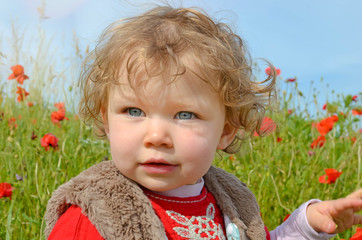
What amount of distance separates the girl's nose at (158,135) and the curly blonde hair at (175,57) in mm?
142

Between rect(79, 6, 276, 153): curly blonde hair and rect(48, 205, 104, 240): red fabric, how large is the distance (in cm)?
39

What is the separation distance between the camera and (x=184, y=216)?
1.68m

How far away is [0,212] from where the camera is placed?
7.57ft

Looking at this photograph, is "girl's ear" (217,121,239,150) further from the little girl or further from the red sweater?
the red sweater

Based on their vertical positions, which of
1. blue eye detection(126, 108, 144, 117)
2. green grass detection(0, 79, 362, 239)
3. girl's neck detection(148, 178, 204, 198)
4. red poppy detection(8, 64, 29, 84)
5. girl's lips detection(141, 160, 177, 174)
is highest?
blue eye detection(126, 108, 144, 117)

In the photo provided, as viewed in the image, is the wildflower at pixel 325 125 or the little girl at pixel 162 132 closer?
the little girl at pixel 162 132

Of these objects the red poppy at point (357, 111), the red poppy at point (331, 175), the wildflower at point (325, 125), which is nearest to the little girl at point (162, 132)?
the red poppy at point (331, 175)

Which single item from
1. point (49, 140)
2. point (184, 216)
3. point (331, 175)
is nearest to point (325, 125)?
point (331, 175)

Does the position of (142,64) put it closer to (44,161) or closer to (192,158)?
(192,158)

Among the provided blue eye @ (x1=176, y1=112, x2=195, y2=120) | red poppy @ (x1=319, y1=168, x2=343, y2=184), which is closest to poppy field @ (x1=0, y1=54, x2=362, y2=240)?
red poppy @ (x1=319, y1=168, x2=343, y2=184)

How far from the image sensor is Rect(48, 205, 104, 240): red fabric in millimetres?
1489

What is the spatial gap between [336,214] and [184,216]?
1.82 ft

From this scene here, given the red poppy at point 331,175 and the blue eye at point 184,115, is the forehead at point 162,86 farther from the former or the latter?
the red poppy at point 331,175

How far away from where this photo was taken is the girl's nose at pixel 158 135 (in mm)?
1494
